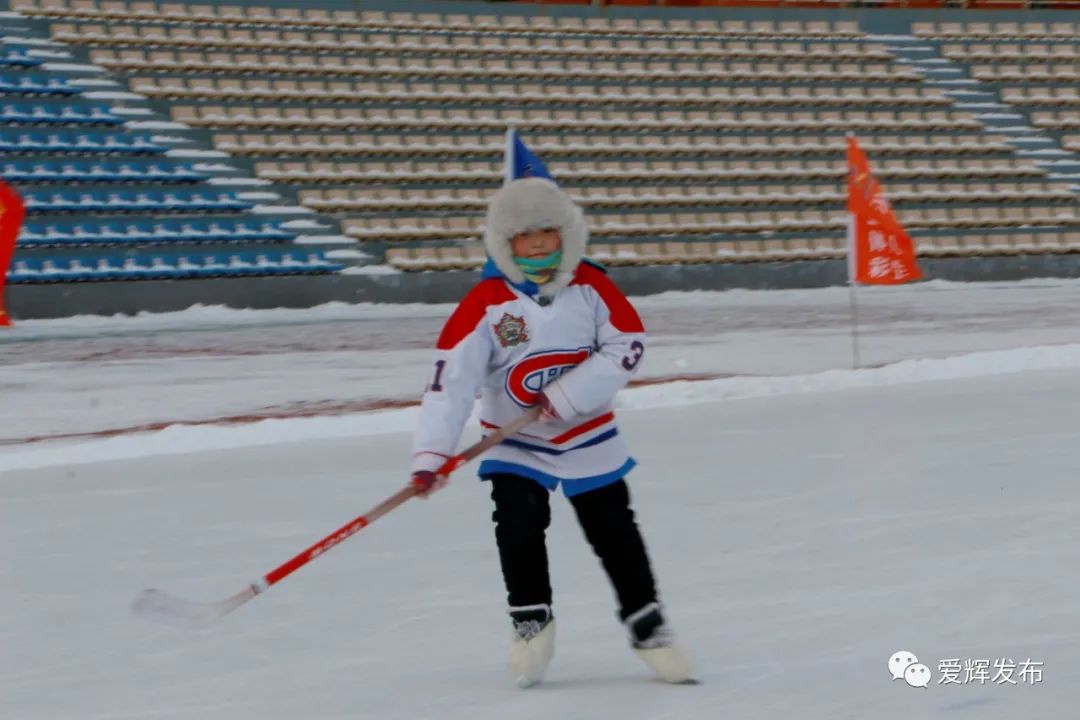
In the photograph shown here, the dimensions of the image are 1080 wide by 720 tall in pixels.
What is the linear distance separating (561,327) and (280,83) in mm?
20467

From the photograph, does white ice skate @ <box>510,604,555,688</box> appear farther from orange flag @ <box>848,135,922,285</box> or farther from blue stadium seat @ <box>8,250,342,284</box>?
blue stadium seat @ <box>8,250,342,284</box>

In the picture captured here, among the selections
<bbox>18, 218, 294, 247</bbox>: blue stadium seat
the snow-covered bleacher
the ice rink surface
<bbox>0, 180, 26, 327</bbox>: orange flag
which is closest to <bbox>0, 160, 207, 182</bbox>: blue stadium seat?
the snow-covered bleacher

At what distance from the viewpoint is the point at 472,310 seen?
325 centimetres

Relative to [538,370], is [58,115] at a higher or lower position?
lower

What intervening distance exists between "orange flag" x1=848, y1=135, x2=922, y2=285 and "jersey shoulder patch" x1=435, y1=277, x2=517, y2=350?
8442 mm

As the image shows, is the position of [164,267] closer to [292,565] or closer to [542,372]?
[292,565]

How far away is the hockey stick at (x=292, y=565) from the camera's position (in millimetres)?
3248

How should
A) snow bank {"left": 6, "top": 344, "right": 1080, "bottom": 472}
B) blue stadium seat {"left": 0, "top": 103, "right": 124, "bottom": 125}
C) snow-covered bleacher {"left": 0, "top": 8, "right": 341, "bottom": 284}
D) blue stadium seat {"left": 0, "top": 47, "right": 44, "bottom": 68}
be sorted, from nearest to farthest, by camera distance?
1. snow bank {"left": 6, "top": 344, "right": 1080, "bottom": 472}
2. snow-covered bleacher {"left": 0, "top": 8, "right": 341, "bottom": 284}
3. blue stadium seat {"left": 0, "top": 103, "right": 124, "bottom": 125}
4. blue stadium seat {"left": 0, "top": 47, "right": 44, "bottom": 68}

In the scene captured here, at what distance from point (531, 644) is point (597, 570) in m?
1.26

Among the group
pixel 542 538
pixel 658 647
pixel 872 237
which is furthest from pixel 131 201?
pixel 658 647

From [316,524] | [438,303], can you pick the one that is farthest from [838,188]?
[316,524]

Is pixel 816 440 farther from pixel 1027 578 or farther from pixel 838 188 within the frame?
pixel 838 188

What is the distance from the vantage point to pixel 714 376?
450 inches

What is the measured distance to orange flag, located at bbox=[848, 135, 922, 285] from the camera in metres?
11.4
